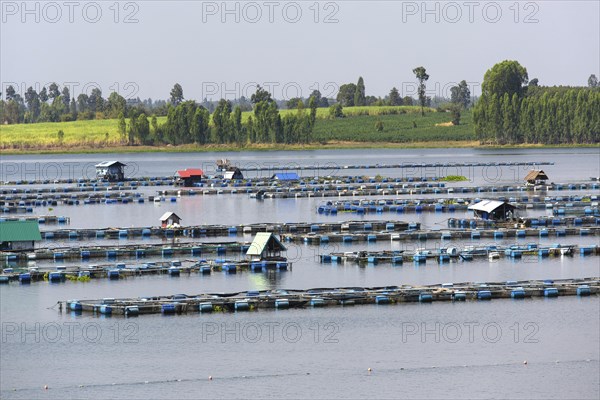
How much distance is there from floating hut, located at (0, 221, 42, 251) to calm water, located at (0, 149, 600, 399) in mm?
10972

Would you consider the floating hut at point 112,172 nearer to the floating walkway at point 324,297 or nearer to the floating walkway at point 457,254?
the floating walkway at point 457,254

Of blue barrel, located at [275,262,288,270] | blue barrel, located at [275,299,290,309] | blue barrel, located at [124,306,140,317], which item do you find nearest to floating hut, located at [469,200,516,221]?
blue barrel, located at [275,262,288,270]

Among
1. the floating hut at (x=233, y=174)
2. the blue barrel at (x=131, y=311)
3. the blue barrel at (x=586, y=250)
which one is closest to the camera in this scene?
the blue barrel at (x=131, y=311)

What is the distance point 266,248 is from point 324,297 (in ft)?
44.8

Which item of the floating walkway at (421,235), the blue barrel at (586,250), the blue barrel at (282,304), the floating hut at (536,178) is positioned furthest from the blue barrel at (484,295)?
the floating hut at (536,178)

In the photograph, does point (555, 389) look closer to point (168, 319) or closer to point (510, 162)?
point (168, 319)

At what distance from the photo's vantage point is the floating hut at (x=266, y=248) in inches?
2923

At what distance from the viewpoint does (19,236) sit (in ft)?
258

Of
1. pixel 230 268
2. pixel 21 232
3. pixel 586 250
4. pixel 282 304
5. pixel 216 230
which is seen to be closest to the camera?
pixel 282 304

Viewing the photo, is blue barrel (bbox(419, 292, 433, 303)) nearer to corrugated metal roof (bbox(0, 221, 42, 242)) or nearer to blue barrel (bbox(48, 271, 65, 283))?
blue barrel (bbox(48, 271, 65, 283))

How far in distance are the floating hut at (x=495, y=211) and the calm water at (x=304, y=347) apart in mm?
22171

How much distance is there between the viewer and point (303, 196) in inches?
5039

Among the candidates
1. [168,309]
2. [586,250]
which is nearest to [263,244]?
[168,309]

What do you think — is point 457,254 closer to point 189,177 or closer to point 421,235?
point 421,235
